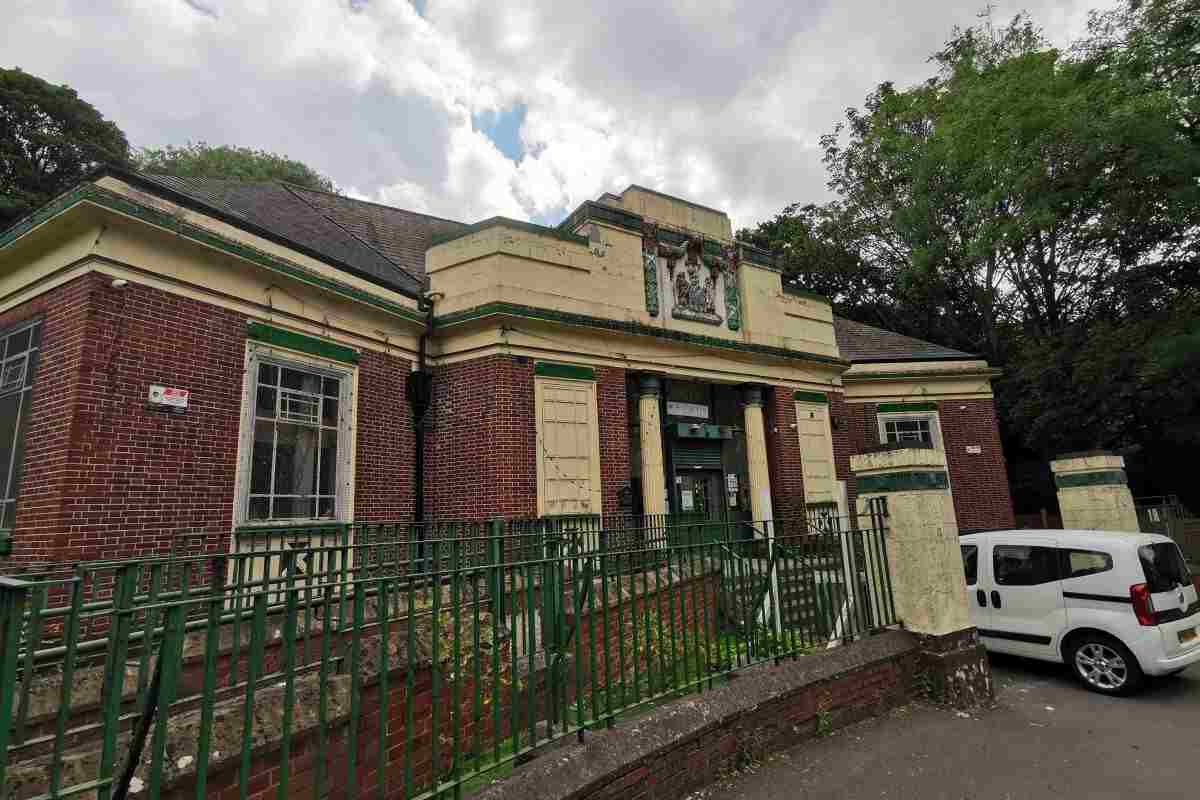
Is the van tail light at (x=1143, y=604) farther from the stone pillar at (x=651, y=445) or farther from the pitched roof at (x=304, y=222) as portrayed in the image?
the pitched roof at (x=304, y=222)

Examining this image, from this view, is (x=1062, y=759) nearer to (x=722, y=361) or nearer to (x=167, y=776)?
(x=167, y=776)

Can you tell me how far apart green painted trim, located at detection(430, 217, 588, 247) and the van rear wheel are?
9184 millimetres

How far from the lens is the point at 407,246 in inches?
542

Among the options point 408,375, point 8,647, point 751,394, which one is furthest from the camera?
point 751,394

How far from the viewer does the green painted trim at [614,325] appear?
10.1 m

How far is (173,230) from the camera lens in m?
7.01

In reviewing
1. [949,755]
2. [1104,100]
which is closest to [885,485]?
[949,755]

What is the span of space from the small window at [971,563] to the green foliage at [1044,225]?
36.4ft

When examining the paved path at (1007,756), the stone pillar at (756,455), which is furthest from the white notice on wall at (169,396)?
the stone pillar at (756,455)

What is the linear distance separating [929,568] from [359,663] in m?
5.39

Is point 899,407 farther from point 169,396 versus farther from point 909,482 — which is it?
point 169,396

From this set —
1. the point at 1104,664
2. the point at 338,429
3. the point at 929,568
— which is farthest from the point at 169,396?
the point at 1104,664

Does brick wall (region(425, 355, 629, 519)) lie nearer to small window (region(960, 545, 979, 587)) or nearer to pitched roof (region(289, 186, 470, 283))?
pitched roof (region(289, 186, 470, 283))

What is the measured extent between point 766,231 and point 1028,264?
10826mm
